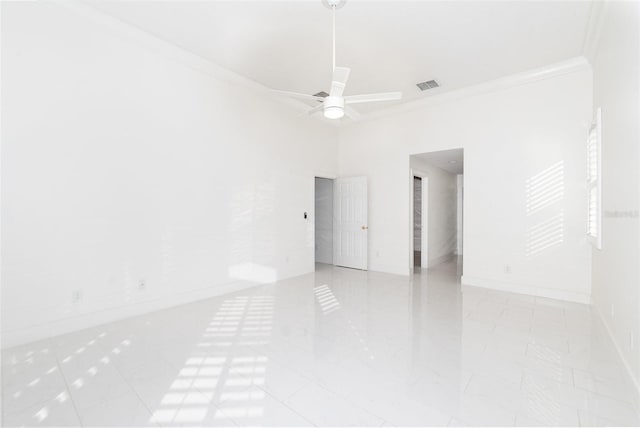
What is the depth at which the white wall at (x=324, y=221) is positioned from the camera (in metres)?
6.76

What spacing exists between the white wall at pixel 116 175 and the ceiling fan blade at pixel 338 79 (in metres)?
2.24

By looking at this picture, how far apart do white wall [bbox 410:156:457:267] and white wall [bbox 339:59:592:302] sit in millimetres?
789

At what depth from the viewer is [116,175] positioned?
3268 millimetres

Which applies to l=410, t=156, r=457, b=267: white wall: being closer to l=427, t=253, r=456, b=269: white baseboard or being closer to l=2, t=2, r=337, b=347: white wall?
l=427, t=253, r=456, b=269: white baseboard

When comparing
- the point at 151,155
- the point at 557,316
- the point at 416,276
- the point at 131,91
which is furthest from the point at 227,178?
the point at 557,316

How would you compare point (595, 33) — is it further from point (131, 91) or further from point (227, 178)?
point (131, 91)

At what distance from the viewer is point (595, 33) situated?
10.9 ft

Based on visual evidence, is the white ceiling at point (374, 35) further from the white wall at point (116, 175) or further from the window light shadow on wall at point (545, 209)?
the window light shadow on wall at point (545, 209)

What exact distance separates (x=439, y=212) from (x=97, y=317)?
266 inches

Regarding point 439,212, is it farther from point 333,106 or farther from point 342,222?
point 333,106

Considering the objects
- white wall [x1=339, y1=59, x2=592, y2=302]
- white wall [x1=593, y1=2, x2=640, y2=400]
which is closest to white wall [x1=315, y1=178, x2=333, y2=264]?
white wall [x1=339, y1=59, x2=592, y2=302]

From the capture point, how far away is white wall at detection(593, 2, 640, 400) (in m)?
2.02

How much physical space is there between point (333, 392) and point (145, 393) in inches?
50.1

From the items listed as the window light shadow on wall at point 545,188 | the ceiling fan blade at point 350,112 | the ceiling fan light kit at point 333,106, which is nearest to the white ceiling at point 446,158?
the window light shadow on wall at point 545,188
